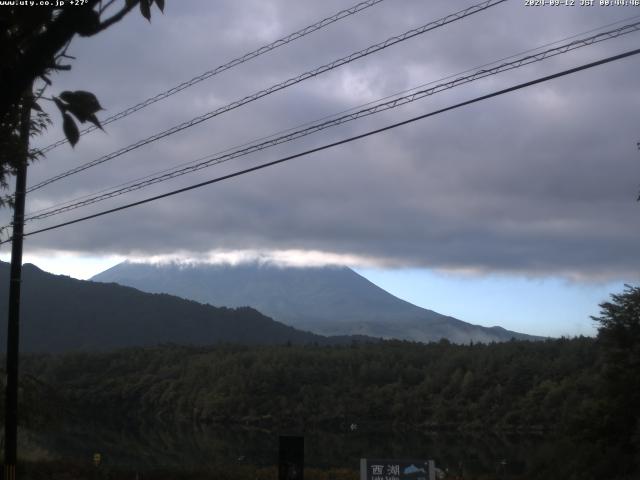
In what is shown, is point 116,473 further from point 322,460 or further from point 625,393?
point 322,460

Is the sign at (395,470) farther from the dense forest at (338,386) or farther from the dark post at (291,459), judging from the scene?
the dense forest at (338,386)

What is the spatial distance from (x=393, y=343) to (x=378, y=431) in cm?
3962

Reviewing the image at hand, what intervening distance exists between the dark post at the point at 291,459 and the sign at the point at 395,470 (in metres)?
0.95

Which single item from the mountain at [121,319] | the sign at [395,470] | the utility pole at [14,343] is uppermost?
the mountain at [121,319]

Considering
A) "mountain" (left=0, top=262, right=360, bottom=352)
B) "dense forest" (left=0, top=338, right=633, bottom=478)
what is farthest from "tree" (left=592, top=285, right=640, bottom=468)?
"mountain" (left=0, top=262, right=360, bottom=352)

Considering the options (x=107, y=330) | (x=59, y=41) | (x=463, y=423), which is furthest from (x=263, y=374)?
(x=107, y=330)

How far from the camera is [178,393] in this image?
8556 cm

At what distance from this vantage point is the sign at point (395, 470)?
12148 millimetres

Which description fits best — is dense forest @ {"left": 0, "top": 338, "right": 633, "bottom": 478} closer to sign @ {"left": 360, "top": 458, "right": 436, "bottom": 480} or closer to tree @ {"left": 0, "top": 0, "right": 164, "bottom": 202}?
sign @ {"left": 360, "top": 458, "right": 436, "bottom": 480}

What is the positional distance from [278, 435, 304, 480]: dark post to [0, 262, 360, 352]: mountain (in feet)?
484

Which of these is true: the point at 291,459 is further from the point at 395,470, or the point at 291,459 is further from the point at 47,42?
the point at 47,42

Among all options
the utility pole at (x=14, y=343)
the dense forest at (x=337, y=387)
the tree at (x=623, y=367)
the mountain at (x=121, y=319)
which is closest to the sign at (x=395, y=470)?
the utility pole at (x=14, y=343)

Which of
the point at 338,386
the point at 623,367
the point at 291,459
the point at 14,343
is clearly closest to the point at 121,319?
the point at 338,386

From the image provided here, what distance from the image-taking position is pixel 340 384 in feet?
275
